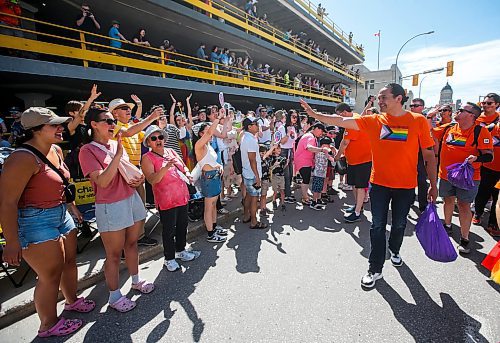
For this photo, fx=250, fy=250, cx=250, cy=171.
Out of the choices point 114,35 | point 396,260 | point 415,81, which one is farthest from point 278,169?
point 415,81

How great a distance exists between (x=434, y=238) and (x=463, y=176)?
1.30m

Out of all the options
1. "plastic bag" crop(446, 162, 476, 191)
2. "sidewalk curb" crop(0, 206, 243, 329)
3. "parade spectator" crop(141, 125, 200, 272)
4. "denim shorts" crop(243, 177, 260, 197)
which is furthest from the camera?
"denim shorts" crop(243, 177, 260, 197)

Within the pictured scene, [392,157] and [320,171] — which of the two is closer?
[392,157]

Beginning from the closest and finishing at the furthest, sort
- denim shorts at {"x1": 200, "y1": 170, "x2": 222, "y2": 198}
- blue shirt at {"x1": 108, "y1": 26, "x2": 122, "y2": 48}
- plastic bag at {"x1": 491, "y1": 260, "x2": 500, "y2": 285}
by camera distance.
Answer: plastic bag at {"x1": 491, "y1": 260, "x2": 500, "y2": 285}, denim shorts at {"x1": 200, "y1": 170, "x2": 222, "y2": 198}, blue shirt at {"x1": 108, "y1": 26, "x2": 122, "y2": 48}

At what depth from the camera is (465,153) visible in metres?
3.55

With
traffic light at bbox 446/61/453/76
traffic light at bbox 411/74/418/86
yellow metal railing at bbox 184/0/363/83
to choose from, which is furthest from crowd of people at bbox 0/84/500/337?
traffic light at bbox 411/74/418/86

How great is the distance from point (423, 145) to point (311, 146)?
271 cm

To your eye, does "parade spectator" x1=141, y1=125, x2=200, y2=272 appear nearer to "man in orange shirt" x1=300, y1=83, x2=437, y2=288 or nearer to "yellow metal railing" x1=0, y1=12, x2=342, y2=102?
"man in orange shirt" x1=300, y1=83, x2=437, y2=288

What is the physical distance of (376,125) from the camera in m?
2.72

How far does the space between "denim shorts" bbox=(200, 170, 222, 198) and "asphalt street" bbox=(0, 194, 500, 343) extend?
88 cm

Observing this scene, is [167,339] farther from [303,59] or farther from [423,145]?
[303,59]

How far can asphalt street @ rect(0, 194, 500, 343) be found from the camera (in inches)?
84.4

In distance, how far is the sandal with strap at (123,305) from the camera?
245 cm

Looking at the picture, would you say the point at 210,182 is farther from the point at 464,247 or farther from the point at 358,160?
the point at 464,247
